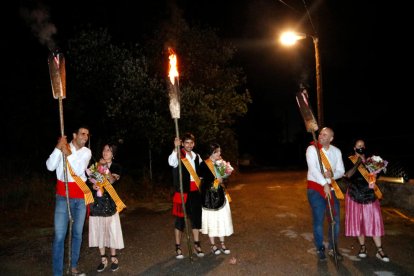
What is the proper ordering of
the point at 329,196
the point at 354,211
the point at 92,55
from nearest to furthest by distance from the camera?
1. the point at 329,196
2. the point at 354,211
3. the point at 92,55

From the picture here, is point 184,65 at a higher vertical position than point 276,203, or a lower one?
higher

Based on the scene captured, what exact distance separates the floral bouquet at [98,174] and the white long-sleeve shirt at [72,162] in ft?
0.54

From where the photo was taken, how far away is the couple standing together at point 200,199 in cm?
601

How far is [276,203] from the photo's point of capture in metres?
11.4

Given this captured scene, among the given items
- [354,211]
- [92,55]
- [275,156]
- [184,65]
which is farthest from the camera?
[275,156]

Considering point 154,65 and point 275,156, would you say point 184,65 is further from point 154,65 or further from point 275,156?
point 275,156

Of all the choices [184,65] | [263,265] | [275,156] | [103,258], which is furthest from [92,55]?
[275,156]

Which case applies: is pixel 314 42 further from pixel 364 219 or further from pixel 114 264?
pixel 114 264

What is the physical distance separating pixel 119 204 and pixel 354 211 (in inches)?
151

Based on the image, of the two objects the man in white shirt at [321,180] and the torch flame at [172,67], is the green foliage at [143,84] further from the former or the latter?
the man in white shirt at [321,180]

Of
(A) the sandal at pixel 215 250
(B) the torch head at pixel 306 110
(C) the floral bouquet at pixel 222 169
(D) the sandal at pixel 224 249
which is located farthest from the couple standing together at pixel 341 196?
(A) the sandal at pixel 215 250

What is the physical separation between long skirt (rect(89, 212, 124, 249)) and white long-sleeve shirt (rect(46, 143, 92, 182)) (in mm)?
798

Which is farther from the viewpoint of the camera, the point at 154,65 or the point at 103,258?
the point at 154,65

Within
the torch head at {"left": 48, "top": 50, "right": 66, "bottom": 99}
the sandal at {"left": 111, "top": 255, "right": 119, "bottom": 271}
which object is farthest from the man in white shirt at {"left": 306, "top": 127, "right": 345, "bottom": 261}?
the torch head at {"left": 48, "top": 50, "right": 66, "bottom": 99}
